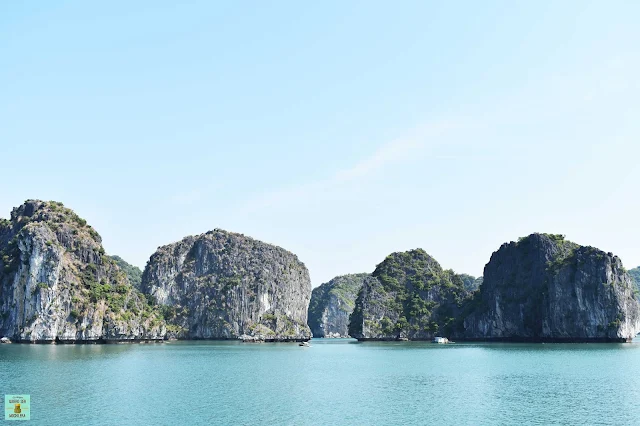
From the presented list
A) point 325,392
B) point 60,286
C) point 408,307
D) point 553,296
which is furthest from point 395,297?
point 325,392

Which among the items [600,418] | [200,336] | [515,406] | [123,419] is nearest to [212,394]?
[123,419]

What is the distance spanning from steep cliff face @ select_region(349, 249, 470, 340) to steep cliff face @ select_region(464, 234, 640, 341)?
37.7ft

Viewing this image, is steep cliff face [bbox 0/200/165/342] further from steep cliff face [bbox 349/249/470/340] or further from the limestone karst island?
steep cliff face [bbox 349/249/470/340]

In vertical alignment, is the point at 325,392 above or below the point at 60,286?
below

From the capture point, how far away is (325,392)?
5344 centimetres

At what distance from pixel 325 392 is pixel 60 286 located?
302 ft

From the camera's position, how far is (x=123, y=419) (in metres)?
39.5

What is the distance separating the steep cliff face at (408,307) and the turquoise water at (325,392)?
97.5 m

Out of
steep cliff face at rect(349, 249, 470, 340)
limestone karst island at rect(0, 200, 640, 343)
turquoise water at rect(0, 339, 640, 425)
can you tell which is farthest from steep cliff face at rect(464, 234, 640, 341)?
turquoise water at rect(0, 339, 640, 425)

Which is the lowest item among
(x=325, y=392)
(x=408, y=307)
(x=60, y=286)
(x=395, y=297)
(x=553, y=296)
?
(x=325, y=392)

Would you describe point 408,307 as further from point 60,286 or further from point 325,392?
point 325,392

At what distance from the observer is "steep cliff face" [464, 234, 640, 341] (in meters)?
144

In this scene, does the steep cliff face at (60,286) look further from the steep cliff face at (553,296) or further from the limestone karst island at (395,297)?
the steep cliff face at (553,296)

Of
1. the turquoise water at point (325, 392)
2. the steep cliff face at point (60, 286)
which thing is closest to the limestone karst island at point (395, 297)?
the steep cliff face at point (60, 286)
